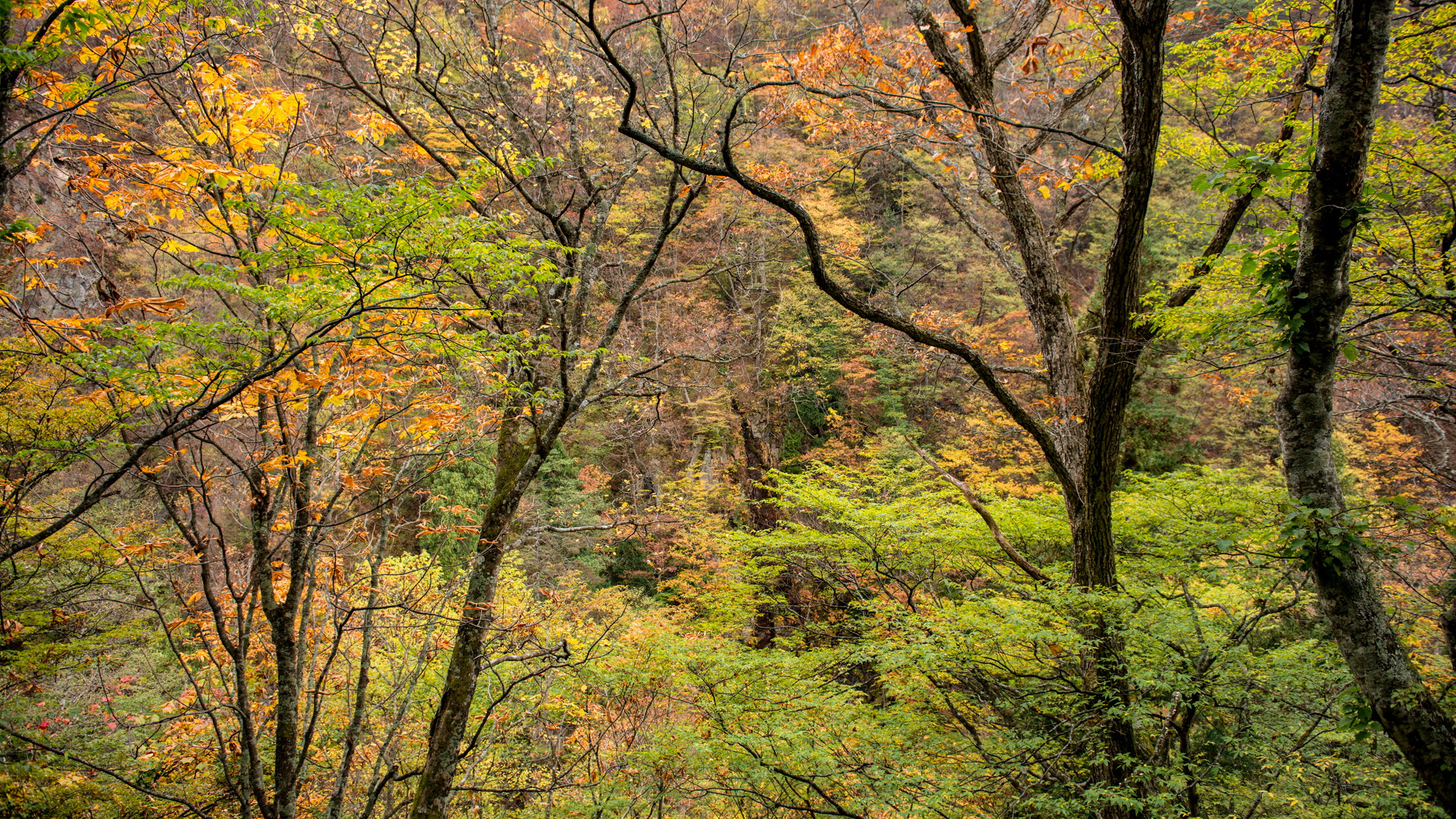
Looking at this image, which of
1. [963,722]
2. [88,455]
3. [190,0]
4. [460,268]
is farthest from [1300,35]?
[88,455]

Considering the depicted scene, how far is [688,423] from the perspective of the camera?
1634 centimetres

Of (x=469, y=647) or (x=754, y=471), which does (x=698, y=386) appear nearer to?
(x=469, y=647)

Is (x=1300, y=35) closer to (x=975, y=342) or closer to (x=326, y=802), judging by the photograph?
(x=975, y=342)

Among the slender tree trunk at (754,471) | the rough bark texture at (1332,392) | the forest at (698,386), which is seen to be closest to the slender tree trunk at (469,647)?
the forest at (698,386)

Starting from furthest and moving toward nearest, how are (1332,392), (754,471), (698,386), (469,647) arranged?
(754,471)
(698,386)
(469,647)
(1332,392)

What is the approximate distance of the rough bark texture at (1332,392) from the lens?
2.36 metres

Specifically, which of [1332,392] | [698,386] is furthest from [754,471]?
[1332,392]

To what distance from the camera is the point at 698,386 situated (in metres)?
5.69

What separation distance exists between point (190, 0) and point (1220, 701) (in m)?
6.27

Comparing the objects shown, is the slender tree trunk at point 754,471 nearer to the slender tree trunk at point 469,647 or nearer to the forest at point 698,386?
the forest at point 698,386

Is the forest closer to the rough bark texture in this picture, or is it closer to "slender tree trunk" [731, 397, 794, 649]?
the rough bark texture

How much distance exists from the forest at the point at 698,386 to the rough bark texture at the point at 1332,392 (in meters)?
0.02

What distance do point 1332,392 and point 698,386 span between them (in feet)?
13.7

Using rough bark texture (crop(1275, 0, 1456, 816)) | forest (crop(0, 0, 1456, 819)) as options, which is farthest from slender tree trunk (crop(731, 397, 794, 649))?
rough bark texture (crop(1275, 0, 1456, 816))
